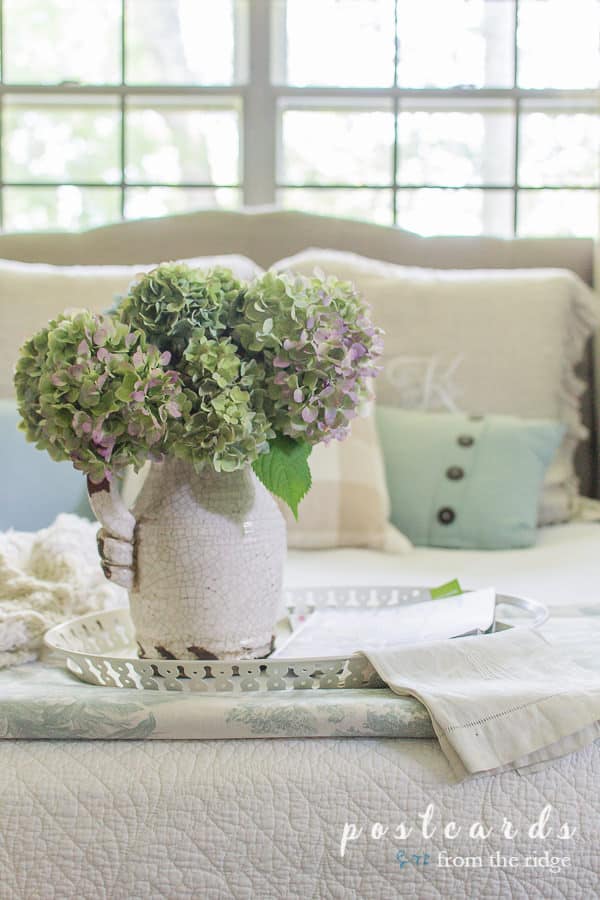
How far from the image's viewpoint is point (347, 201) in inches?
107

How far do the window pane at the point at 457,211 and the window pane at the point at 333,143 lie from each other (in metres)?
0.10

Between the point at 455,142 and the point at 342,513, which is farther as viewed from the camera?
the point at 455,142

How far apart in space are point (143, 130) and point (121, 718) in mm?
2235

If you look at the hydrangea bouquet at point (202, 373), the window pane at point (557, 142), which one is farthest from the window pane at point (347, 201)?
the hydrangea bouquet at point (202, 373)

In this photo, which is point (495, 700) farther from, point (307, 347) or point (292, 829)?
point (307, 347)

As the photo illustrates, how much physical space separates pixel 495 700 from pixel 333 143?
7.19 feet

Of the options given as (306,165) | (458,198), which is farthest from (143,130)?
(458,198)

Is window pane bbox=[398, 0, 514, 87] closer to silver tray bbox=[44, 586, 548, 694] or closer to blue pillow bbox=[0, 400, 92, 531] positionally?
blue pillow bbox=[0, 400, 92, 531]

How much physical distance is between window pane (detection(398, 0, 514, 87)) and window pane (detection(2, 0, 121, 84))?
0.79 m

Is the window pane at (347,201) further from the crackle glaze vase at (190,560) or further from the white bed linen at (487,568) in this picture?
the crackle glaze vase at (190,560)

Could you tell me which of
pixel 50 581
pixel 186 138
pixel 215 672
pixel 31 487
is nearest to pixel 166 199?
pixel 186 138

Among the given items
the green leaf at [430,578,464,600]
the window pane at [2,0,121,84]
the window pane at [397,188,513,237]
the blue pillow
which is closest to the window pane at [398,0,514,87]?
the window pane at [397,188,513,237]

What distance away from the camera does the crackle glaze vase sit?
87 cm

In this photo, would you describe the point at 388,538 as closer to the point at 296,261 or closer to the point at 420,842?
the point at 296,261
